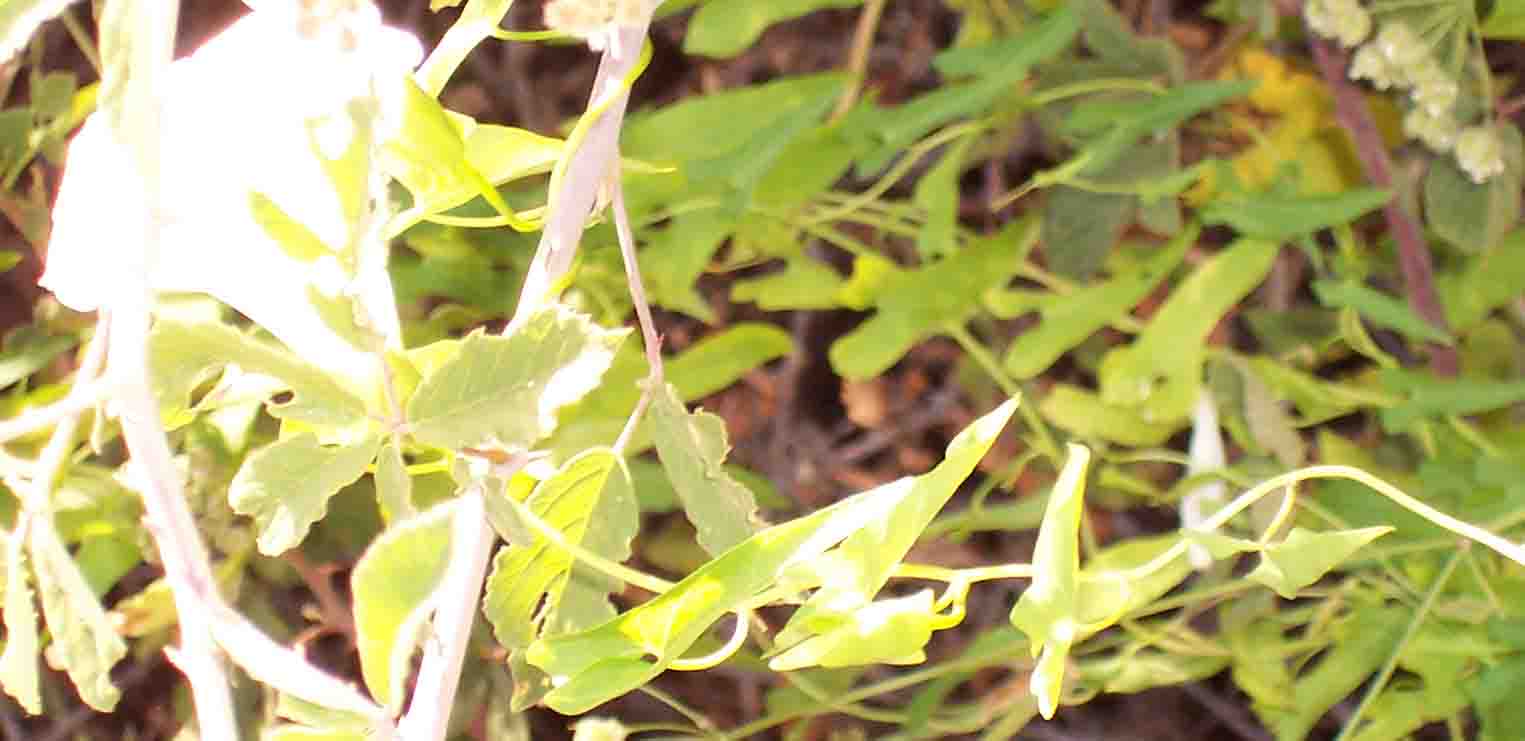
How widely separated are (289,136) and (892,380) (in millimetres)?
670

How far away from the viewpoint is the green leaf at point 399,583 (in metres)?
0.35

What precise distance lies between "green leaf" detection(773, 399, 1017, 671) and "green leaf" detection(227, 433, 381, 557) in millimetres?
117

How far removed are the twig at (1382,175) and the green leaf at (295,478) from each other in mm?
592

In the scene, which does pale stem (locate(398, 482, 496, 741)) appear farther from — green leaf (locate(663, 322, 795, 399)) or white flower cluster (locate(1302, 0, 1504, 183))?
white flower cluster (locate(1302, 0, 1504, 183))

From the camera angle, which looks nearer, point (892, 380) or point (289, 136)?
point (289, 136)

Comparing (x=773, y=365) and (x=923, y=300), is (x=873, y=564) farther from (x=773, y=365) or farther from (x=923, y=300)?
(x=773, y=365)

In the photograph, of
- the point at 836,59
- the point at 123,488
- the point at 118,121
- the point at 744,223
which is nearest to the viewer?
the point at 118,121

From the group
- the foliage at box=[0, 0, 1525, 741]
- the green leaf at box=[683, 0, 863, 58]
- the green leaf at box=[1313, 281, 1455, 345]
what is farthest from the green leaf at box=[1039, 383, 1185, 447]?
the green leaf at box=[683, 0, 863, 58]

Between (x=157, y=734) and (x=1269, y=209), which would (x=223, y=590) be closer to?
(x=157, y=734)

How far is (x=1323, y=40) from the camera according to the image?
2.63ft

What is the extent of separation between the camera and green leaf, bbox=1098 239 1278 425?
797 millimetres

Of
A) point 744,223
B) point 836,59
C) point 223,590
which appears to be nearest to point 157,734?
point 223,590

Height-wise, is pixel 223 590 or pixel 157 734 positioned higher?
pixel 223 590

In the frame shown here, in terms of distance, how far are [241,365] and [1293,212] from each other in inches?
21.7
